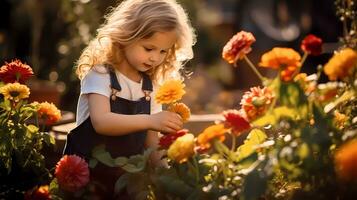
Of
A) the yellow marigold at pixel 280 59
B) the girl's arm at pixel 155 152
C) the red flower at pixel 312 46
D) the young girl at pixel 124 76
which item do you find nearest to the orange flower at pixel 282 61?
the yellow marigold at pixel 280 59

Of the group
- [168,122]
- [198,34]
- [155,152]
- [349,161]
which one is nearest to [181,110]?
[168,122]

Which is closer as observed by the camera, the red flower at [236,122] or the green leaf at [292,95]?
the green leaf at [292,95]

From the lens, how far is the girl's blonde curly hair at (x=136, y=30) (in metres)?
2.32

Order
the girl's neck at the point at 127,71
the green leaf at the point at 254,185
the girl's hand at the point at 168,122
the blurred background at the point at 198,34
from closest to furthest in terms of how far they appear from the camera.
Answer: the green leaf at the point at 254,185 < the girl's hand at the point at 168,122 < the girl's neck at the point at 127,71 < the blurred background at the point at 198,34

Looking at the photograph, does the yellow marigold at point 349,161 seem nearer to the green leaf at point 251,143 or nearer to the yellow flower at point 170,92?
the green leaf at point 251,143

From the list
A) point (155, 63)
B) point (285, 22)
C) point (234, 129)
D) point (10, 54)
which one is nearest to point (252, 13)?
point (285, 22)

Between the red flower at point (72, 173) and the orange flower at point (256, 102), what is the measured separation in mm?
495

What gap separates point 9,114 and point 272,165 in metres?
1.01

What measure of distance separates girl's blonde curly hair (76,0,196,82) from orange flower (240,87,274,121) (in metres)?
0.53

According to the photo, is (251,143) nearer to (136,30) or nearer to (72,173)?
(72,173)

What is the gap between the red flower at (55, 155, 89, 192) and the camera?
1924 millimetres

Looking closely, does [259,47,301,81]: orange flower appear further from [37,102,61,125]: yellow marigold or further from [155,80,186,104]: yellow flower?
[37,102,61,125]: yellow marigold

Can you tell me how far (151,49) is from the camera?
7.57ft

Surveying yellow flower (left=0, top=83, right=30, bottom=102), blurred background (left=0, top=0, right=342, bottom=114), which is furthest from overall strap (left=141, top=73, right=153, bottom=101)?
blurred background (left=0, top=0, right=342, bottom=114)
